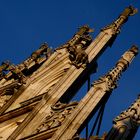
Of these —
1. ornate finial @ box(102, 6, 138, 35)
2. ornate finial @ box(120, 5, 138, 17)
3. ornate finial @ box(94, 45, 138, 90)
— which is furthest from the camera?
ornate finial @ box(120, 5, 138, 17)

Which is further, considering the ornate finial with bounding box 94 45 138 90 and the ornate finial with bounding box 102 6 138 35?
the ornate finial with bounding box 102 6 138 35

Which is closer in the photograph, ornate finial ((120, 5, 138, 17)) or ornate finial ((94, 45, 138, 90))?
ornate finial ((94, 45, 138, 90))

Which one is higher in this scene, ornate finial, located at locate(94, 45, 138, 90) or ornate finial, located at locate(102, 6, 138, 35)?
ornate finial, located at locate(102, 6, 138, 35)

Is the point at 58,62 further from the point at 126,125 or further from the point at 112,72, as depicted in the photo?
the point at 126,125

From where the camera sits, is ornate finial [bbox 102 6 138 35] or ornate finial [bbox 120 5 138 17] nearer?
ornate finial [bbox 102 6 138 35]

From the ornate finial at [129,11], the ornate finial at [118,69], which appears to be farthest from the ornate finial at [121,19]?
the ornate finial at [118,69]

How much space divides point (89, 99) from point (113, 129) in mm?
1741

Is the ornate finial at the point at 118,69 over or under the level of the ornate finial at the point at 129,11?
under

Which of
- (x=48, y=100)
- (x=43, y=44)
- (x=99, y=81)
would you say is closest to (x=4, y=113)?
(x=48, y=100)

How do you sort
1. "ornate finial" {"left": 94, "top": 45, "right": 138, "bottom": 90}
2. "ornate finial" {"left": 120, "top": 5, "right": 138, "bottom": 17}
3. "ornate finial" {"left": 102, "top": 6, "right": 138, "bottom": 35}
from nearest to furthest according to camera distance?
"ornate finial" {"left": 94, "top": 45, "right": 138, "bottom": 90}, "ornate finial" {"left": 102, "top": 6, "right": 138, "bottom": 35}, "ornate finial" {"left": 120, "top": 5, "right": 138, "bottom": 17}

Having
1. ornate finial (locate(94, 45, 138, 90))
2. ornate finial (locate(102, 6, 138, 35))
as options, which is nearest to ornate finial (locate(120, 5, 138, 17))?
ornate finial (locate(102, 6, 138, 35))

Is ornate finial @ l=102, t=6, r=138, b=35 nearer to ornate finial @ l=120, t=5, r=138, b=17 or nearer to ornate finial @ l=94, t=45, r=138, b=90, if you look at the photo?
ornate finial @ l=120, t=5, r=138, b=17

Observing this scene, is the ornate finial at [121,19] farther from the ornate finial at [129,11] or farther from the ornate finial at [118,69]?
the ornate finial at [118,69]

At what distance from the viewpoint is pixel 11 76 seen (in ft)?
103
